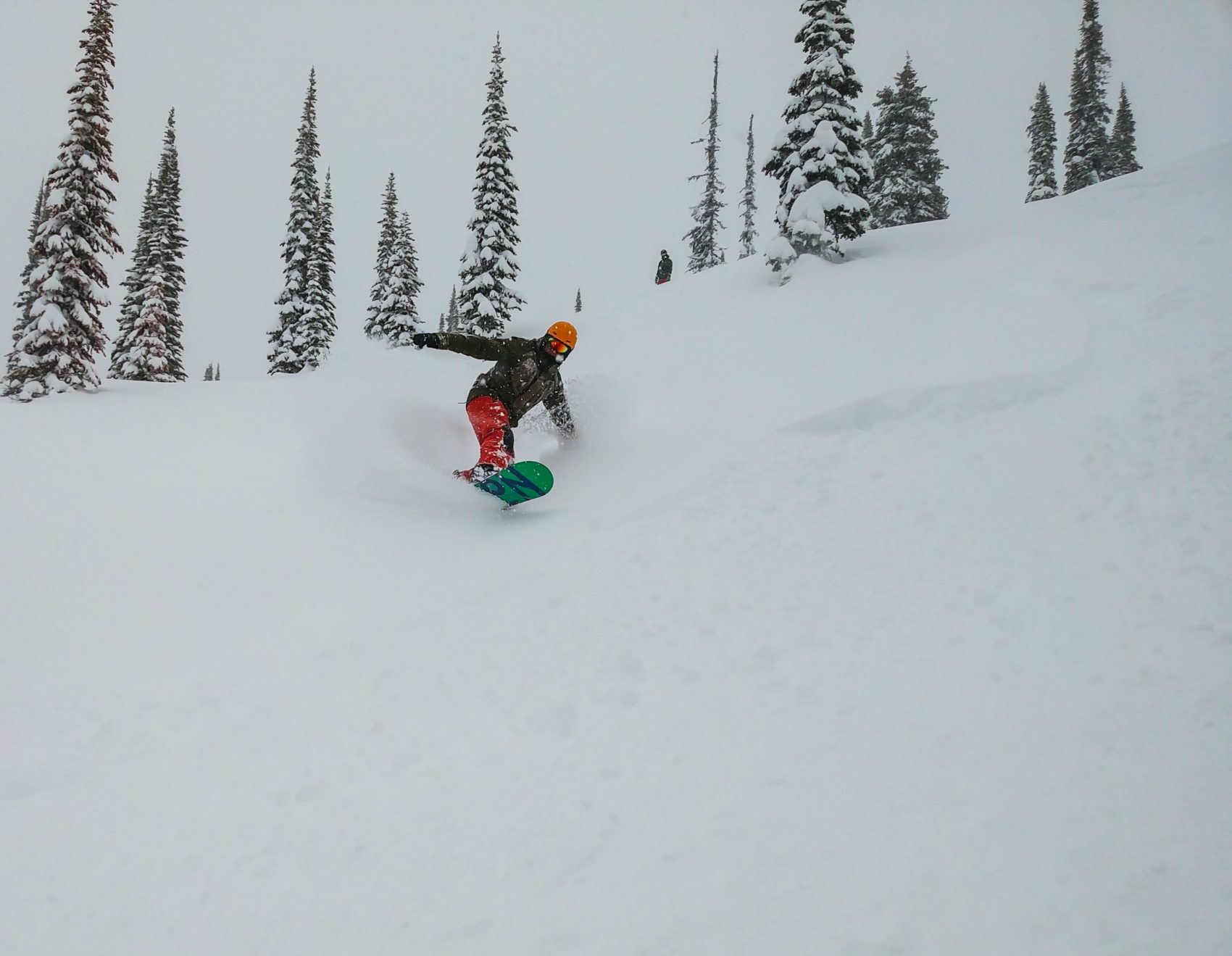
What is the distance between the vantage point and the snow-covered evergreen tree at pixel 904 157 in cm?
2686

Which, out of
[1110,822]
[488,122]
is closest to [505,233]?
[488,122]

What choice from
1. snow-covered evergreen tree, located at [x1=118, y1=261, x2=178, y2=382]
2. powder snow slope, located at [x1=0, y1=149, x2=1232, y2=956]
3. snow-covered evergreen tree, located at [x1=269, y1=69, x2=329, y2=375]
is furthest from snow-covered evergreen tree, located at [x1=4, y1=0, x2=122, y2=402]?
powder snow slope, located at [x1=0, y1=149, x2=1232, y2=956]

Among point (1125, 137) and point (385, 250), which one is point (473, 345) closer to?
point (385, 250)

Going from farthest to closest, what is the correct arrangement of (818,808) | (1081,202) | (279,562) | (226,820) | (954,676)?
(1081,202)
(279,562)
(954,676)
(226,820)
(818,808)

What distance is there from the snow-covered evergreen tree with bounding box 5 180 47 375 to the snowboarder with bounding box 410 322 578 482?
1700 centimetres

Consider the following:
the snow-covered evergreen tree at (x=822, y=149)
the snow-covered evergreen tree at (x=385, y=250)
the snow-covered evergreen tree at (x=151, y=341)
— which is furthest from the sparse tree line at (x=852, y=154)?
the snow-covered evergreen tree at (x=151, y=341)

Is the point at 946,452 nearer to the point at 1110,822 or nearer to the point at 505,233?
the point at 1110,822

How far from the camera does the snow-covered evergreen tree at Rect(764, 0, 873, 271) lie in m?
15.5

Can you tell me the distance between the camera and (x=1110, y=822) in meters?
2.51

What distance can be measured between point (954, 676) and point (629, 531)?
2782 mm

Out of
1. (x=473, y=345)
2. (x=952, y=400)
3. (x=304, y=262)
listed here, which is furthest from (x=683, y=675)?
(x=304, y=262)

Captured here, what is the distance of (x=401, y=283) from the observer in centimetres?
2880

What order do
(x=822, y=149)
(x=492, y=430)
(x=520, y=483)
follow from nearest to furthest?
(x=520, y=483)
(x=492, y=430)
(x=822, y=149)

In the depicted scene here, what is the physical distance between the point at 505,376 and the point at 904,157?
1071 inches
